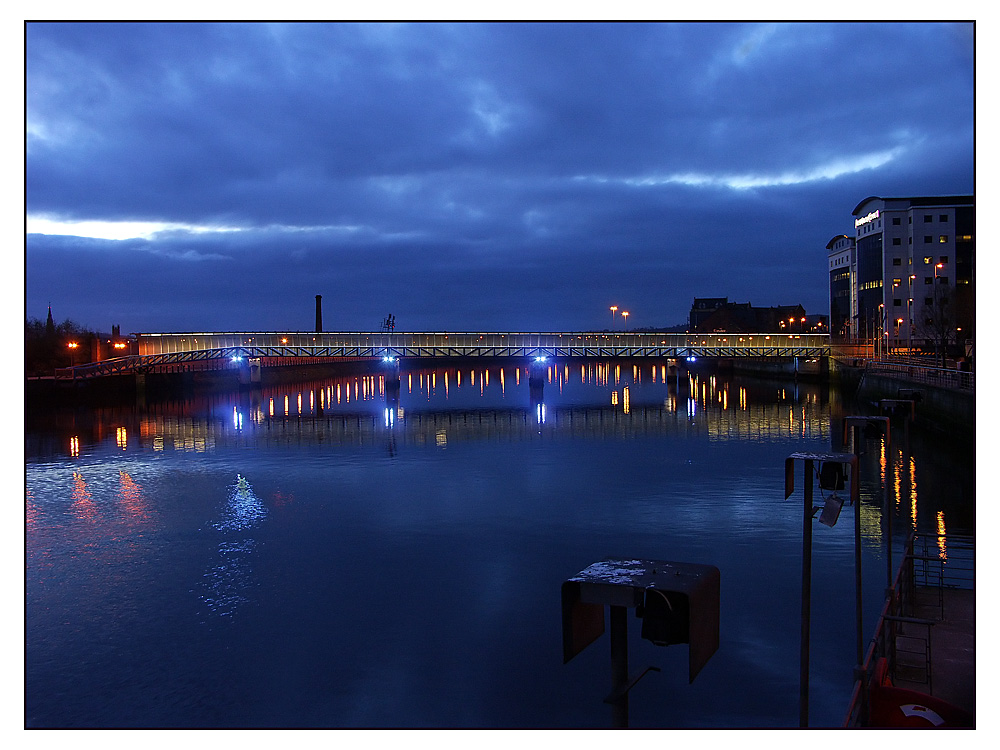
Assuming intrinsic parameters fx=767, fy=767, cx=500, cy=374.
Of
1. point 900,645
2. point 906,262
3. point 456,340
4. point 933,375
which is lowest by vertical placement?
point 900,645

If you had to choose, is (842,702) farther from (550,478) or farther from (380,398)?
(380,398)

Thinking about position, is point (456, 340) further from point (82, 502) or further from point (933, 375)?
point (82, 502)

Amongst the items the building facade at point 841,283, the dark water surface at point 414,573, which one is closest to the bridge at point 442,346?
the building facade at point 841,283

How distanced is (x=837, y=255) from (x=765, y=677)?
14211 cm

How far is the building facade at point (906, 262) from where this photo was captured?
10500cm

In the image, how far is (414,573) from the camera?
2098cm

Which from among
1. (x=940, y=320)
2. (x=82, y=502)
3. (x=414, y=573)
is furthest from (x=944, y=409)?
(x=82, y=502)

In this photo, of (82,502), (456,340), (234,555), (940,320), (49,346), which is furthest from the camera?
(456,340)

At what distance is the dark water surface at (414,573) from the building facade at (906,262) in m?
70.1

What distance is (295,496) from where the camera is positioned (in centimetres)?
3253

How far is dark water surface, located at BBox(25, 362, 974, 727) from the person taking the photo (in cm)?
1374

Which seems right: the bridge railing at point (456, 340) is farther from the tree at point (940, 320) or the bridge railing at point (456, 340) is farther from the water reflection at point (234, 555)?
the water reflection at point (234, 555)

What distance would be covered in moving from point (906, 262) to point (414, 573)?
362ft
